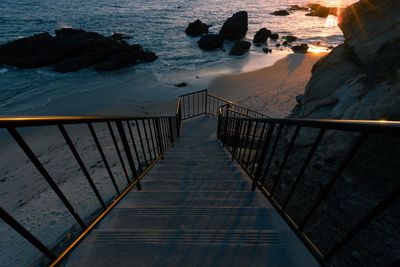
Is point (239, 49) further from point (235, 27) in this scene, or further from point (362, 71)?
point (362, 71)

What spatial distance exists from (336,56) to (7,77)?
25580 mm

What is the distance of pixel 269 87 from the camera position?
16.1m

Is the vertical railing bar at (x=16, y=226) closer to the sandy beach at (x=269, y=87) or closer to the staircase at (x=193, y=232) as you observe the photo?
the staircase at (x=193, y=232)

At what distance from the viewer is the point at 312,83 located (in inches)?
362

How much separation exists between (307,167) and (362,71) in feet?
14.9

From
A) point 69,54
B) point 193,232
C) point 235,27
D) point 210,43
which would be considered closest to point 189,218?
point 193,232

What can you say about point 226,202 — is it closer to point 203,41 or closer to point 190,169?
point 190,169

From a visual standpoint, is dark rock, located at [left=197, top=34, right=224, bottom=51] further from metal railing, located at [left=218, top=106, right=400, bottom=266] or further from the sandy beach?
metal railing, located at [left=218, top=106, right=400, bottom=266]

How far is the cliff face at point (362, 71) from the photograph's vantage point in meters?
5.73

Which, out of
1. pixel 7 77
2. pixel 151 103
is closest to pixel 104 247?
pixel 151 103

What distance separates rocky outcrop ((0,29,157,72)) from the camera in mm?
21219

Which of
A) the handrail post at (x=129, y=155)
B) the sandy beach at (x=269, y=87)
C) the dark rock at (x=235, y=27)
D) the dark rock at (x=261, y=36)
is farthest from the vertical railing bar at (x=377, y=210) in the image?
the dark rock at (x=235, y=27)

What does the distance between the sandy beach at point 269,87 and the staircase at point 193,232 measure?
1015 cm

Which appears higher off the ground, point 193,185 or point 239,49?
point 193,185
